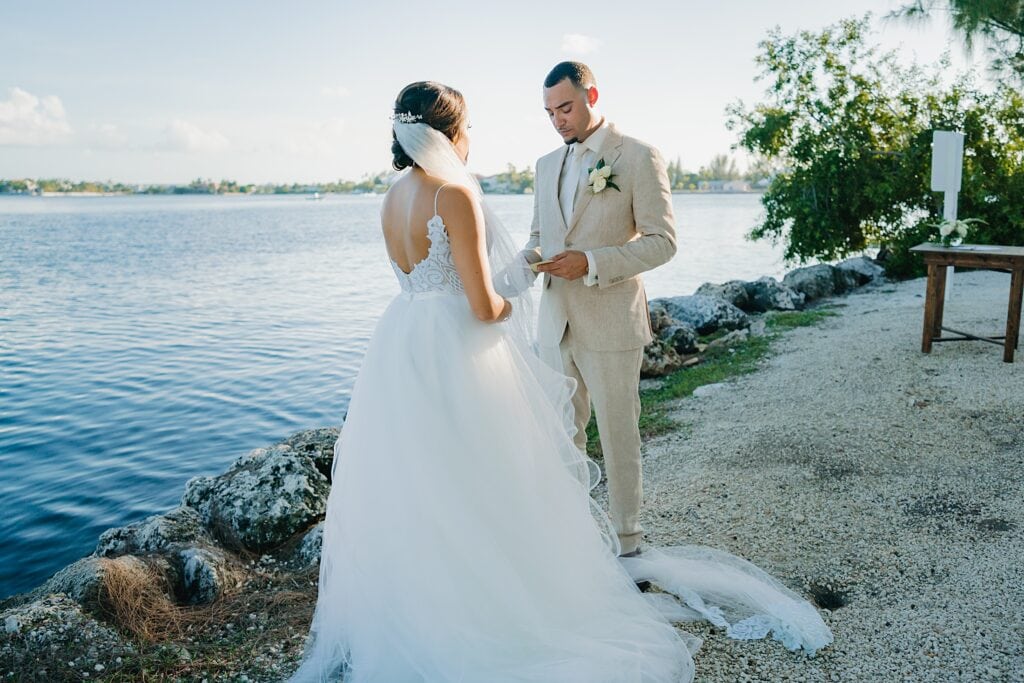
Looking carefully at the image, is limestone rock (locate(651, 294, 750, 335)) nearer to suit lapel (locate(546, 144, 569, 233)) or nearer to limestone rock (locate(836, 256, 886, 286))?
limestone rock (locate(836, 256, 886, 286))

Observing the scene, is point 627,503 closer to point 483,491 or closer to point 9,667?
point 483,491

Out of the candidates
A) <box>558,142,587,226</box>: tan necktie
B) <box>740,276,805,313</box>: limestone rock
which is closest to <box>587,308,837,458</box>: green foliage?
<box>740,276,805,313</box>: limestone rock

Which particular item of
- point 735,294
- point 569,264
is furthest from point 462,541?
point 735,294

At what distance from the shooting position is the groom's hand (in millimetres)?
3463

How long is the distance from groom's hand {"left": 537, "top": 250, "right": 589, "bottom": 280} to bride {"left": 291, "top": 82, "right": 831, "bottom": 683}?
0.87ft

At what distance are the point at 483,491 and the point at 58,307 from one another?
17.2 metres

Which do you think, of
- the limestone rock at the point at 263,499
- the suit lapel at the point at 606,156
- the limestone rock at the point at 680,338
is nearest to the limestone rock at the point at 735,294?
the limestone rock at the point at 680,338

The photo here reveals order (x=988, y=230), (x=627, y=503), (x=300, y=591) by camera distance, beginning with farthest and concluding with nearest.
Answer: (x=988, y=230) < (x=300, y=591) < (x=627, y=503)

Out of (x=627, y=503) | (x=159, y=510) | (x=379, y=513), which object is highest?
(x=379, y=513)

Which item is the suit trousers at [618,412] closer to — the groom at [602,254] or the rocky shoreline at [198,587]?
the groom at [602,254]

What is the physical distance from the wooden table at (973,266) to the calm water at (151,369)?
22.2 ft

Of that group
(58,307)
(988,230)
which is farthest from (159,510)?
(988,230)

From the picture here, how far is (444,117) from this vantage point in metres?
3.02

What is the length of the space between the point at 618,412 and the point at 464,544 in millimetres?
1154
